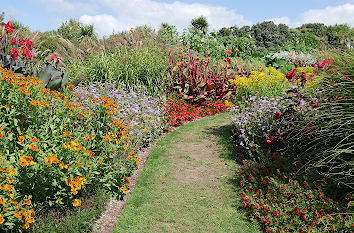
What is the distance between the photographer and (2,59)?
6.30 meters

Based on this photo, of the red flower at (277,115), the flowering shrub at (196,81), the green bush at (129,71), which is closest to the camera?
the red flower at (277,115)

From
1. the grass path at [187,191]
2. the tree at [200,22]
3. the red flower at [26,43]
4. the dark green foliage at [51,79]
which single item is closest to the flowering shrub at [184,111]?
the grass path at [187,191]

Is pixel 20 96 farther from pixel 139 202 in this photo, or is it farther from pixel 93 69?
pixel 93 69

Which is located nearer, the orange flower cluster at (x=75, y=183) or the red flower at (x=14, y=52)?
the orange flower cluster at (x=75, y=183)

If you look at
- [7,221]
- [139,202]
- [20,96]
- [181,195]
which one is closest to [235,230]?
[181,195]

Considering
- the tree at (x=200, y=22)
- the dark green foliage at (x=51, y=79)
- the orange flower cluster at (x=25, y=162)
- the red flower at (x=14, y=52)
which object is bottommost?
the orange flower cluster at (x=25, y=162)

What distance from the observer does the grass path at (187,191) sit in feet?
12.3

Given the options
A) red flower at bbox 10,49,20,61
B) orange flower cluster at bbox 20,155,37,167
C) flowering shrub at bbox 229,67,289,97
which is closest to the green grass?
orange flower cluster at bbox 20,155,37,167

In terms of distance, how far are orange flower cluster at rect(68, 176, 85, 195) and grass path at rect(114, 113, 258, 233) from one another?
2.46 ft

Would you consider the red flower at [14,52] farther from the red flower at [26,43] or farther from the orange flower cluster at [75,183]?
the orange flower cluster at [75,183]

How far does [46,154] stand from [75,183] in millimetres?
412

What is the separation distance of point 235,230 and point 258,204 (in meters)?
0.47

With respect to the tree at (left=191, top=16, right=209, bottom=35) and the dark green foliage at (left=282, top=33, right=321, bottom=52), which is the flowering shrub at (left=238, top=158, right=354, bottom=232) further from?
the tree at (left=191, top=16, right=209, bottom=35)

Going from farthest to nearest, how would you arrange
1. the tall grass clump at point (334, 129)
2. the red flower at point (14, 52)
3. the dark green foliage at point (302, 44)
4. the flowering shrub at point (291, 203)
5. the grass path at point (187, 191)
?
1. the dark green foliage at point (302, 44)
2. the red flower at point (14, 52)
3. the tall grass clump at point (334, 129)
4. the grass path at point (187, 191)
5. the flowering shrub at point (291, 203)
